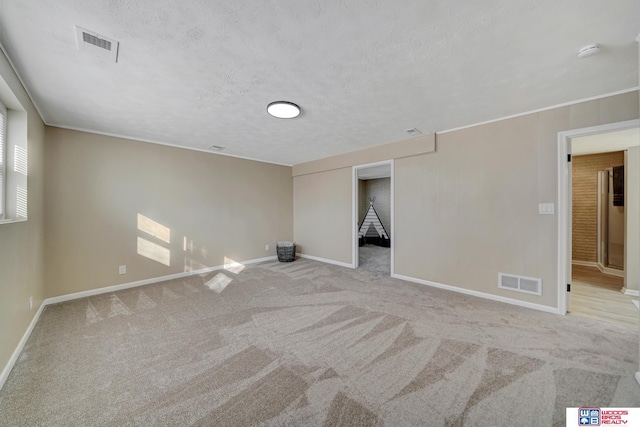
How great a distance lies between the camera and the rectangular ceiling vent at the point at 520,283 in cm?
290

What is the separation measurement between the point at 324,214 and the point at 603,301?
4546 millimetres

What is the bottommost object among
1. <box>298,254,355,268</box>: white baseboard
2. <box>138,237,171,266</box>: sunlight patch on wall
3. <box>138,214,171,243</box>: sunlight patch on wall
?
<box>298,254,355,268</box>: white baseboard

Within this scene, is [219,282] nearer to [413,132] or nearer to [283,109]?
[283,109]

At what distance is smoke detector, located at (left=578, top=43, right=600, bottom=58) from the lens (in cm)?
174

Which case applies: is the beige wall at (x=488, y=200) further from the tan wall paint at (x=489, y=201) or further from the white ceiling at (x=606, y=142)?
the white ceiling at (x=606, y=142)

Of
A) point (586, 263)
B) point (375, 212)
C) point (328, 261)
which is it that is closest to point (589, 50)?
point (328, 261)

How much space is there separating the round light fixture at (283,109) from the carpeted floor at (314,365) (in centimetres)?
240

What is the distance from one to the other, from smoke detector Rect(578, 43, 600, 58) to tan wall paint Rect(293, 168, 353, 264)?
3516mm

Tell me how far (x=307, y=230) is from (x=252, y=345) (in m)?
3.90

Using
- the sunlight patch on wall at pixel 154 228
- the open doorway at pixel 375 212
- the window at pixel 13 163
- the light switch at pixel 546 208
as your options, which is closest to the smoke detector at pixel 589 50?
the light switch at pixel 546 208

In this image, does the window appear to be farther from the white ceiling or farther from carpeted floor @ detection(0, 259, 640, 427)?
the white ceiling

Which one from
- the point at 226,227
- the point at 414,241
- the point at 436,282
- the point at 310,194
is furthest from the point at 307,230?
the point at 436,282

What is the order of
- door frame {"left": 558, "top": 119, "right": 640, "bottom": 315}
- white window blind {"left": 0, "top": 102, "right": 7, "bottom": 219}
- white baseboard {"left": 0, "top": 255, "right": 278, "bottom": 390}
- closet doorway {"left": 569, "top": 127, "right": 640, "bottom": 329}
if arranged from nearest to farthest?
white baseboard {"left": 0, "top": 255, "right": 278, "bottom": 390}, white window blind {"left": 0, "top": 102, "right": 7, "bottom": 219}, door frame {"left": 558, "top": 119, "right": 640, "bottom": 315}, closet doorway {"left": 569, "top": 127, "right": 640, "bottom": 329}
